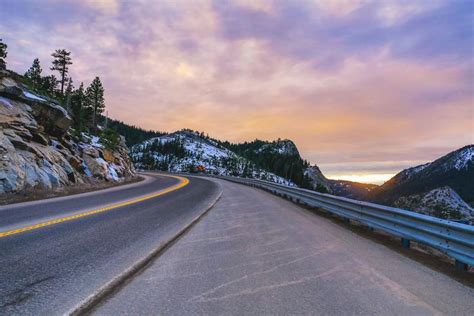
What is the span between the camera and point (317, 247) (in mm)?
6457

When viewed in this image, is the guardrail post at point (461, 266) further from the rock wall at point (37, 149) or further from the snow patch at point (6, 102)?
the snow patch at point (6, 102)

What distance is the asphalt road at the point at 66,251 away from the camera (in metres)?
3.66

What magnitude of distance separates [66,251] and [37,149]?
1396 centimetres

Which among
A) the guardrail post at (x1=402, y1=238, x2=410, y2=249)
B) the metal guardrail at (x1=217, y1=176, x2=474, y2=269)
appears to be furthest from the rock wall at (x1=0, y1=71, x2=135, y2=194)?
the guardrail post at (x1=402, y1=238, x2=410, y2=249)

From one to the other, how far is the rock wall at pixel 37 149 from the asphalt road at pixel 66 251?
522 centimetres

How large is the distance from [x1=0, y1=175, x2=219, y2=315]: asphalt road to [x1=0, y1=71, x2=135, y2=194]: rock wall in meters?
5.22

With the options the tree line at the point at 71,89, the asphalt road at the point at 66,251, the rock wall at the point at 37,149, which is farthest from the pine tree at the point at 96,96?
the asphalt road at the point at 66,251

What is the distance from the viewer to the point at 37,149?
1705 cm

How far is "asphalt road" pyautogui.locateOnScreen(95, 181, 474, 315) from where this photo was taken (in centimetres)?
358

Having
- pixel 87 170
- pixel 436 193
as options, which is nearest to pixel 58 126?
pixel 87 170

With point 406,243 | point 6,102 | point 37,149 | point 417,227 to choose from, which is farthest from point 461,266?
point 6,102

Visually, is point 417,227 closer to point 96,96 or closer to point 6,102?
point 6,102

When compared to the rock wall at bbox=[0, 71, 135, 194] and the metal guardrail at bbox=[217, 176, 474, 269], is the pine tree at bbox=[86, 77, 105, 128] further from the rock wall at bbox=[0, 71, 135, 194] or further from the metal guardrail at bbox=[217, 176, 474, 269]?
the metal guardrail at bbox=[217, 176, 474, 269]

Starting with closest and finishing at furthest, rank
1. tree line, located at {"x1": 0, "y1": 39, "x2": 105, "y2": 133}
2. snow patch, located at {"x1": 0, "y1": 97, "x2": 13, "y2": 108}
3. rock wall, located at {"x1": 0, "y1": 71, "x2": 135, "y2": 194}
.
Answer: rock wall, located at {"x1": 0, "y1": 71, "x2": 135, "y2": 194} → snow patch, located at {"x1": 0, "y1": 97, "x2": 13, "y2": 108} → tree line, located at {"x1": 0, "y1": 39, "x2": 105, "y2": 133}
